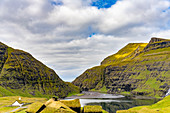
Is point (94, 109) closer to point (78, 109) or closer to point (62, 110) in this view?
point (78, 109)

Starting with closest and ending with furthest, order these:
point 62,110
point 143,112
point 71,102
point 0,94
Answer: point 62,110, point 71,102, point 143,112, point 0,94

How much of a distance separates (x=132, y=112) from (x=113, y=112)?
107231 millimetres

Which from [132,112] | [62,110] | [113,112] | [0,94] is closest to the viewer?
[62,110]

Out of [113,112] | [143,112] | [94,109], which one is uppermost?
[94,109]

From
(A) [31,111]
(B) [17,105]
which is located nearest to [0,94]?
(B) [17,105]

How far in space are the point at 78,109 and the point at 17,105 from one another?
60463 millimetres

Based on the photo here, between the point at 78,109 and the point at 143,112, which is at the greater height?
the point at 78,109

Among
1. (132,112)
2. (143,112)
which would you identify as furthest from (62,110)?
(143,112)

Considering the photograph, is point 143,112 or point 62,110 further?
point 143,112

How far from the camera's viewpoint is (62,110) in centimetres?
2595

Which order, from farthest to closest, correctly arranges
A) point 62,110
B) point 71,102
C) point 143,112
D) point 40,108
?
point 143,112 < point 71,102 < point 40,108 < point 62,110

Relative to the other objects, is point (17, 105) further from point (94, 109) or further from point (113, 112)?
point (113, 112)

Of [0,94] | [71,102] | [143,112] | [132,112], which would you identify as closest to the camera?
[71,102]

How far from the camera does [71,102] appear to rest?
111 feet
